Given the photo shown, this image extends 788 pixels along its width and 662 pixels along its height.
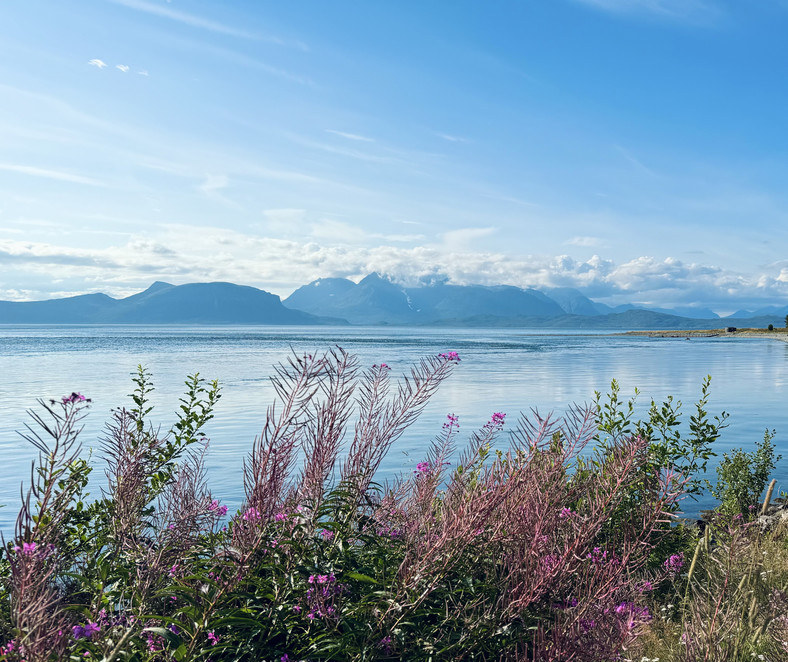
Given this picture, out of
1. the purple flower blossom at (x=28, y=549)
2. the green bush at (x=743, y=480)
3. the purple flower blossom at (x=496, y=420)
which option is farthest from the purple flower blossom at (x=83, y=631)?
the green bush at (x=743, y=480)

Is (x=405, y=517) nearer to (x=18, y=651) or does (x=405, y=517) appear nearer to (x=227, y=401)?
(x=18, y=651)

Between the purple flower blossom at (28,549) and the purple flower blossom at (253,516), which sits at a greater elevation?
the purple flower blossom at (28,549)

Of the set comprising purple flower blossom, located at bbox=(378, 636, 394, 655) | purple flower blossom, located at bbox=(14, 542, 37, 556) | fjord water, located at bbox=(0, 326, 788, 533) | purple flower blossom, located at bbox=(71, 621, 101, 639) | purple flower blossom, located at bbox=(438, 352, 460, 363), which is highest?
purple flower blossom, located at bbox=(438, 352, 460, 363)

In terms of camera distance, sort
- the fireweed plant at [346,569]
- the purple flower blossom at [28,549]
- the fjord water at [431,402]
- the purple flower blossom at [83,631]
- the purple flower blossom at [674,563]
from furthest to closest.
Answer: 1. the fjord water at [431,402]
2. the purple flower blossom at [674,563]
3. the fireweed plant at [346,569]
4. the purple flower blossom at [83,631]
5. the purple flower blossom at [28,549]

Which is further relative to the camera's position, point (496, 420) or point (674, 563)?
point (674, 563)

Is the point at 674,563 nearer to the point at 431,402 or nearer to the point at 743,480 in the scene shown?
the point at 743,480

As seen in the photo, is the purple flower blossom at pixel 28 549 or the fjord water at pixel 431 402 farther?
the fjord water at pixel 431 402

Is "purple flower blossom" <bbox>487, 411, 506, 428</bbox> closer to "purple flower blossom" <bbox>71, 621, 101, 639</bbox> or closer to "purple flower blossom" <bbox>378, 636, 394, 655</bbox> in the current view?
"purple flower blossom" <bbox>378, 636, 394, 655</bbox>

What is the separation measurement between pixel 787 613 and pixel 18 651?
489 centimetres

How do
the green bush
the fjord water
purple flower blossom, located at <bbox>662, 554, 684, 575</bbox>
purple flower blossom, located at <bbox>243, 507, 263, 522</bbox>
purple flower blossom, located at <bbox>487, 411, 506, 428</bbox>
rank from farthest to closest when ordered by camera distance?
the fjord water < the green bush < purple flower blossom, located at <bbox>662, 554, 684, 575</bbox> < purple flower blossom, located at <bbox>487, 411, 506, 428</bbox> < purple flower blossom, located at <bbox>243, 507, 263, 522</bbox>

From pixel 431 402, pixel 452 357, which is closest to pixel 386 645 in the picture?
pixel 452 357

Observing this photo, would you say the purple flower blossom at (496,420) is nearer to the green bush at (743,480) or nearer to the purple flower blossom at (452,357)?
the purple flower blossom at (452,357)

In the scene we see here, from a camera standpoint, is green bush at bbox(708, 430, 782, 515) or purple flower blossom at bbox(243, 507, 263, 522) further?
green bush at bbox(708, 430, 782, 515)

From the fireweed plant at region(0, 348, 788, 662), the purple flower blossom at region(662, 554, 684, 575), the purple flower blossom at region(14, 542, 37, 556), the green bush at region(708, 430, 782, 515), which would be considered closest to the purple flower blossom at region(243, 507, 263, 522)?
the fireweed plant at region(0, 348, 788, 662)
